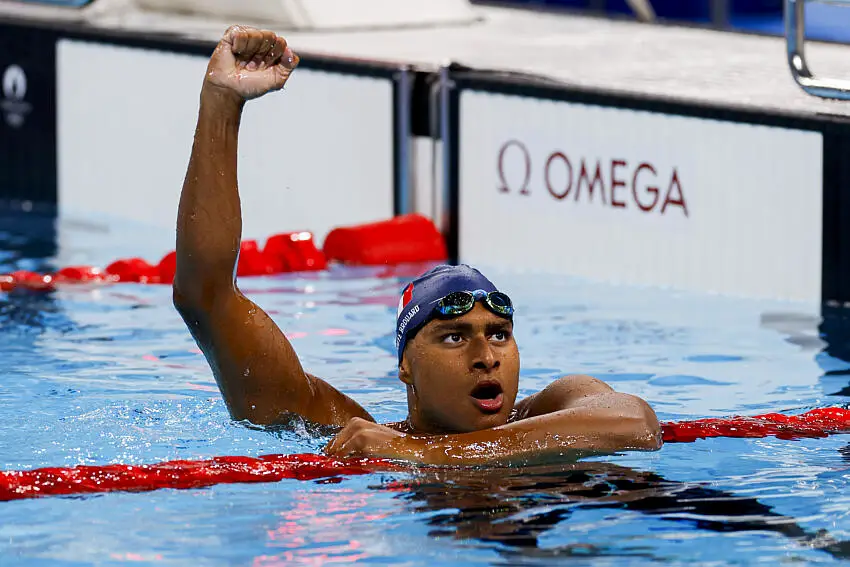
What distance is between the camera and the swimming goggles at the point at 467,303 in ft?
14.4

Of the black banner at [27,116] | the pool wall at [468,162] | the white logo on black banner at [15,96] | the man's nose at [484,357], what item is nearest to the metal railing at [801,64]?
the pool wall at [468,162]

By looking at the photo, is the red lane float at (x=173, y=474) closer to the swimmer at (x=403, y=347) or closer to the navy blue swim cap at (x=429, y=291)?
the swimmer at (x=403, y=347)

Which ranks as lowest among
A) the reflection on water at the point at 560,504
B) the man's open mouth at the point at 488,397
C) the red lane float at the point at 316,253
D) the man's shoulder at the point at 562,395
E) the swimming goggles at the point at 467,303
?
the reflection on water at the point at 560,504

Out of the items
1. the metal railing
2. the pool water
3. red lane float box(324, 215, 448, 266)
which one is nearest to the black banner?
red lane float box(324, 215, 448, 266)

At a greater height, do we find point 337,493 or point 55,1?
point 55,1

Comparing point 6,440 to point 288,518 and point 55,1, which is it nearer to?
point 288,518

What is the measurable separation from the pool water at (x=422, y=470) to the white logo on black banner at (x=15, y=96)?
3.17 m

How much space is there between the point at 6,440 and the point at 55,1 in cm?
605

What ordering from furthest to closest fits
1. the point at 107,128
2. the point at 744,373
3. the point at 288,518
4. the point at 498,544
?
the point at 107,128, the point at 744,373, the point at 288,518, the point at 498,544

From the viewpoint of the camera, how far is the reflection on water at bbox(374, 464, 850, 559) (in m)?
4.00

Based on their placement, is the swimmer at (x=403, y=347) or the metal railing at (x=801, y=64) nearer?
the swimmer at (x=403, y=347)

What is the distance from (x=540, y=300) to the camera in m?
7.57

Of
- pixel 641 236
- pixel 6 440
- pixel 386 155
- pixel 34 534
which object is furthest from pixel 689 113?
pixel 34 534

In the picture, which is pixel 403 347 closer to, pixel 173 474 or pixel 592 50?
pixel 173 474
